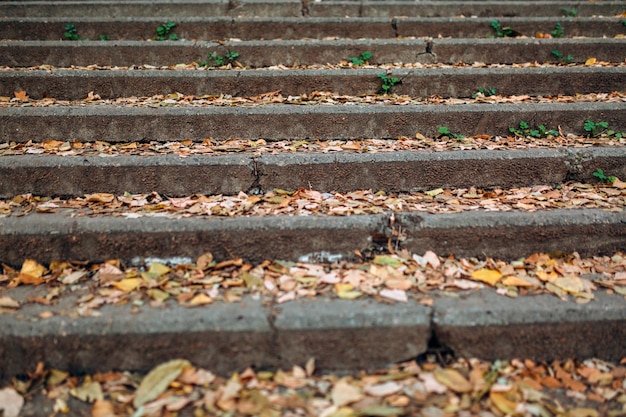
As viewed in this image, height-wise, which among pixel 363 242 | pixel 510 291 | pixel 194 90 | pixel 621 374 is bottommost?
pixel 621 374

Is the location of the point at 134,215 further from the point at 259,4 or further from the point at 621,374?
the point at 259,4

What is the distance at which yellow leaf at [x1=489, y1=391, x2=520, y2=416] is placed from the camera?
78.8 inches

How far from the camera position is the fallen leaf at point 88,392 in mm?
2064

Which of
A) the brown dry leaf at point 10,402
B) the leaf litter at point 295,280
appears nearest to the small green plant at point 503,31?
the leaf litter at point 295,280

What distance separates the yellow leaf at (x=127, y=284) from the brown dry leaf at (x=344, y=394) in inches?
45.2

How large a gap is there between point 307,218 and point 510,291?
115cm

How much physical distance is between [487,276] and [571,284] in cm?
42

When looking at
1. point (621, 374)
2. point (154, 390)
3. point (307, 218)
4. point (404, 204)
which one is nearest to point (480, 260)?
point (404, 204)

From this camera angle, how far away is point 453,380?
7.04ft

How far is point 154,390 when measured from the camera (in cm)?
208

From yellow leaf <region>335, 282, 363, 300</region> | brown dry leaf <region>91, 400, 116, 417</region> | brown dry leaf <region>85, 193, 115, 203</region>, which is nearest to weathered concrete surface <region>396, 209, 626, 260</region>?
yellow leaf <region>335, 282, 363, 300</region>

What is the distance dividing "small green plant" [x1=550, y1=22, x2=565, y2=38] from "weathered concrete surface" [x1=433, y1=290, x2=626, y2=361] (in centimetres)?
372

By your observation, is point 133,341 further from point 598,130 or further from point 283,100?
point 598,130

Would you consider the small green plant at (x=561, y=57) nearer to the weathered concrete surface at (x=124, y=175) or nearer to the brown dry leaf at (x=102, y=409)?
the weathered concrete surface at (x=124, y=175)
